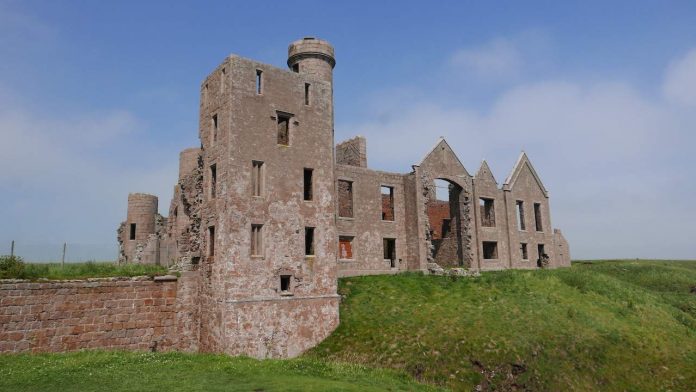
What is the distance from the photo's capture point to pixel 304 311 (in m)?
19.5

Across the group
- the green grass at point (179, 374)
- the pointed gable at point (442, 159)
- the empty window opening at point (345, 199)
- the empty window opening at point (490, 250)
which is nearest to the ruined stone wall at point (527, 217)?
the empty window opening at point (490, 250)

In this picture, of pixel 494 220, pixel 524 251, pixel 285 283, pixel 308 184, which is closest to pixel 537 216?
pixel 524 251

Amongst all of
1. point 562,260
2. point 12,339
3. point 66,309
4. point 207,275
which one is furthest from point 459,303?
point 562,260

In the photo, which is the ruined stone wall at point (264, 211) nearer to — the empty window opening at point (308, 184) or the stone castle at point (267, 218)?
the stone castle at point (267, 218)

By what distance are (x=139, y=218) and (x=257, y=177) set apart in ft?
55.6

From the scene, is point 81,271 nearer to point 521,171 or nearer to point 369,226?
point 369,226

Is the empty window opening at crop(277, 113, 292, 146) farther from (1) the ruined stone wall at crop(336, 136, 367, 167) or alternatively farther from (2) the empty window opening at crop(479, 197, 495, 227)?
(2) the empty window opening at crop(479, 197, 495, 227)

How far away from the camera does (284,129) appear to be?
859 inches

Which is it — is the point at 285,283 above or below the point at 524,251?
below

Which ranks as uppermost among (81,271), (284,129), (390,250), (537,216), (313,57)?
(313,57)

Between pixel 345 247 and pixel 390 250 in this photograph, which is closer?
pixel 345 247

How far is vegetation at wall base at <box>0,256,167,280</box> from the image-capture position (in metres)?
16.4

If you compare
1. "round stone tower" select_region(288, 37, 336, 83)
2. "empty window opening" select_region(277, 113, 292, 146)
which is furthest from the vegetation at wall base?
"round stone tower" select_region(288, 37, 336, 83)

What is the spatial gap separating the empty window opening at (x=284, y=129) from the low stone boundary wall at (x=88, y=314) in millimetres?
7646
